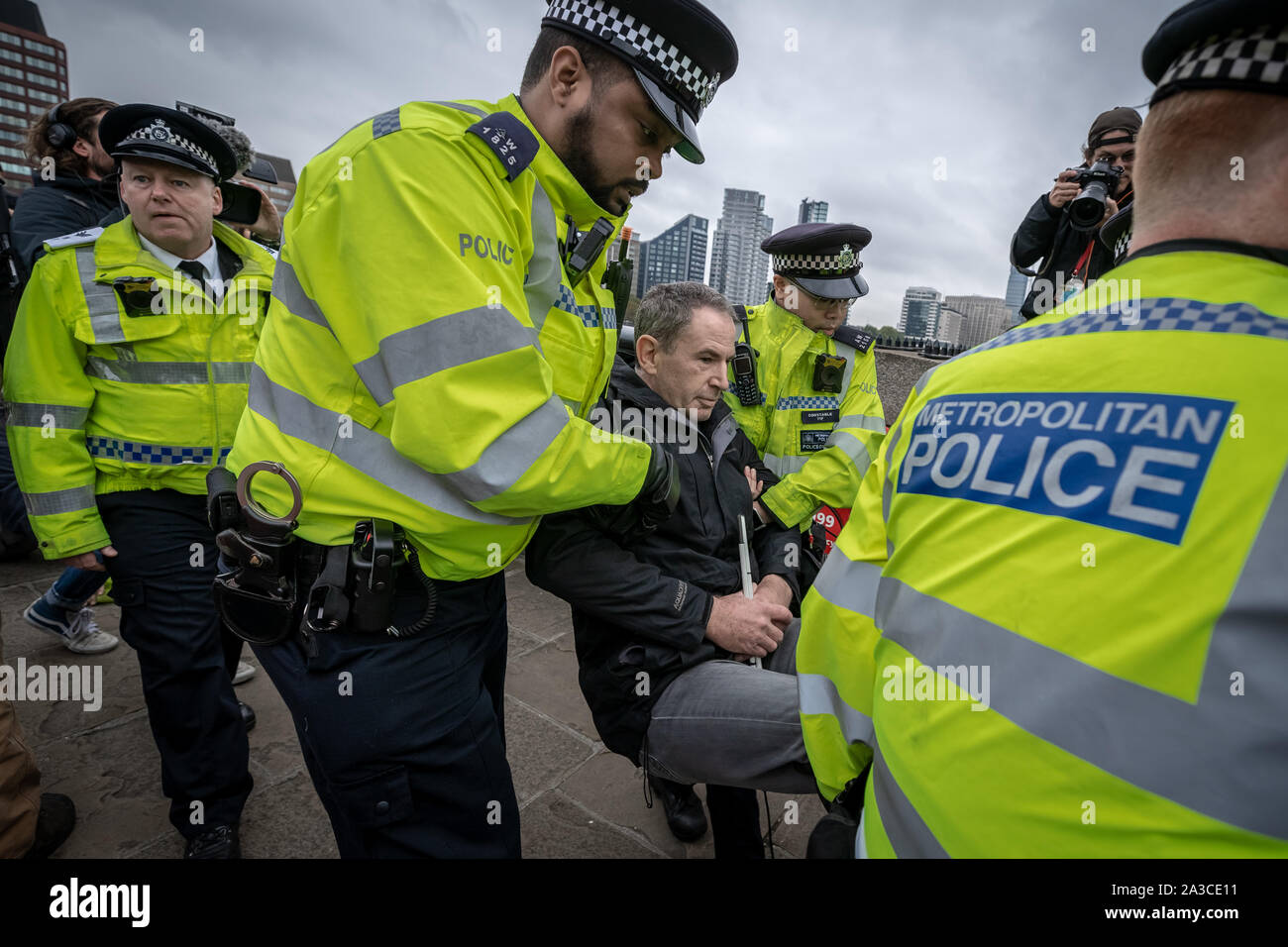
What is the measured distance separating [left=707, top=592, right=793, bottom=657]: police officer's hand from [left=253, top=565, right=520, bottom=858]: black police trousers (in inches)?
26.4

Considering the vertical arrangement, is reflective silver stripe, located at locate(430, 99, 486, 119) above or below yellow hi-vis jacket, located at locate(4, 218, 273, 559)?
above

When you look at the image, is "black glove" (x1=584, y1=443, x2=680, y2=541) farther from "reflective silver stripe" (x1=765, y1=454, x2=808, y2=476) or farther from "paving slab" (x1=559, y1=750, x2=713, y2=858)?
"reflective silver stripe" (x1=765, y1=454, x2=808, y2=476)

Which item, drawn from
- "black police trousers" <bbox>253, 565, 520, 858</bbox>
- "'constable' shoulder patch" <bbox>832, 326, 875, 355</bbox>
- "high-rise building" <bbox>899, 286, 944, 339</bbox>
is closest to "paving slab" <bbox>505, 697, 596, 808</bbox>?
"black police trousers" <bbox>253, 565, 520, 858</bbox>

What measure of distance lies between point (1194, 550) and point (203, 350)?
2641 millimetres

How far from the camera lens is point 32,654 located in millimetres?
3172

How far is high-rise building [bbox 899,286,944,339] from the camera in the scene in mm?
41312

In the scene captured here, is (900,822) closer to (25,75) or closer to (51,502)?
(51,502)

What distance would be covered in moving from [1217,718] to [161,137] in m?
2.96

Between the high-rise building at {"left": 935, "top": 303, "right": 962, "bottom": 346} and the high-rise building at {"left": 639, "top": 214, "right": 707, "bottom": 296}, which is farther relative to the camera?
the high-rise building at {"left": 639, "top": 214, "right": 707, "bottom": 296}

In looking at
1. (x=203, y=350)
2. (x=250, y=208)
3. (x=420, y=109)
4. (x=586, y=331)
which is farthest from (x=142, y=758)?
(x=420, y=109)

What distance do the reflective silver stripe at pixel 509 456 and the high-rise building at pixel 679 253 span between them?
6765 cm

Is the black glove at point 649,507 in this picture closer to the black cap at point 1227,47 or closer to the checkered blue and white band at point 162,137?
the black cap at point 1227,47
